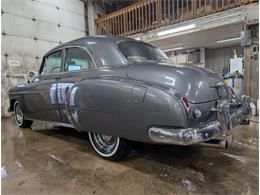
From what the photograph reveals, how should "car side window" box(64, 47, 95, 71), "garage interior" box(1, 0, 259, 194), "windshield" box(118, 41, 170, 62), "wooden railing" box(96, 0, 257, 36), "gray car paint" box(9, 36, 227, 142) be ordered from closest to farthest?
"gray car paint" box(9, 36, 227, 142) < "garage interior" box(1, 0, 259, 194) < "windshield" box(118, 41, 170, 62) < "car side window" box(64, 47, 95, 71) < "wooden railing" box(96, 0, 257, 36)

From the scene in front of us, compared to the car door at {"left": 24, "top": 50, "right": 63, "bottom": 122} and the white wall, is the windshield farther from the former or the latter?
the white wall

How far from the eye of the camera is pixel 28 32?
7.07m

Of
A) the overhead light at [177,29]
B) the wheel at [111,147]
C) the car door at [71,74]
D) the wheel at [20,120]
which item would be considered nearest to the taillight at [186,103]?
the wheel at [111,147]

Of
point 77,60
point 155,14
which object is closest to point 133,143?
point 77,60

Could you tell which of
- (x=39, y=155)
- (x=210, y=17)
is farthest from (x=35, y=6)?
(x=39, y=155)

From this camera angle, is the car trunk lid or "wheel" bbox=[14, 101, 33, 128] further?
"wheel" bbox=[14, 101, 33, 128]

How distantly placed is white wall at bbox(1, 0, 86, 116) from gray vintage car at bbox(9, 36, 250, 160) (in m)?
4.61

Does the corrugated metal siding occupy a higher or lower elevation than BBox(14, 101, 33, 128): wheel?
higher

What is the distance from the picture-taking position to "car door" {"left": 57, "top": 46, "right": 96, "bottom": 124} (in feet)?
7.95

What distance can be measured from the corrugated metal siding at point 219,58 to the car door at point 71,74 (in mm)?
9157

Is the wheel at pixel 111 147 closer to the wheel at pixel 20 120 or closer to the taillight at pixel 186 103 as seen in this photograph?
the taillight at pixel 186 103

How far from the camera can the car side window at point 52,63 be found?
304cm

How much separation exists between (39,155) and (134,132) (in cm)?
146

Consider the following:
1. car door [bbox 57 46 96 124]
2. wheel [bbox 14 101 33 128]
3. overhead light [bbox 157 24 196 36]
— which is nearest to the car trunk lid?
car door [bbox 57 46 96 124]
